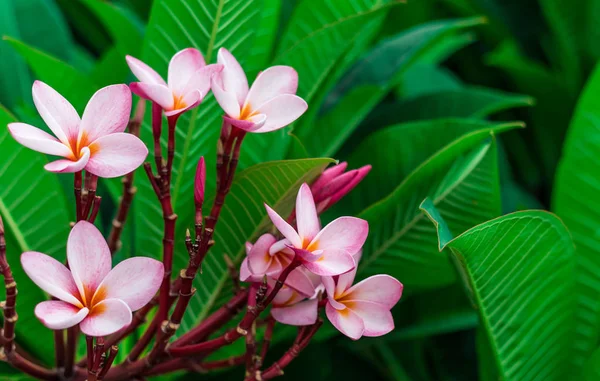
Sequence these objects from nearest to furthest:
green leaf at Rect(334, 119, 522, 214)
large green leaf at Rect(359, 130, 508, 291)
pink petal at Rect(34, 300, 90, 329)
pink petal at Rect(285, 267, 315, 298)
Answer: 1. pink petal at Rect(34, 300, 90, 329)
2. pink petal at Rect(285, 267, 315, 298)
3. large green leaf at Rect(359, 130, 508, 291)
4. green leaf at Rect(334, 119, 522, 214)

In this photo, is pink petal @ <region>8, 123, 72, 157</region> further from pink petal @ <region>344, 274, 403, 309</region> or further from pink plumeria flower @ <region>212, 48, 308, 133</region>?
pink petal @ <region>344, 274, 403, 309</region>

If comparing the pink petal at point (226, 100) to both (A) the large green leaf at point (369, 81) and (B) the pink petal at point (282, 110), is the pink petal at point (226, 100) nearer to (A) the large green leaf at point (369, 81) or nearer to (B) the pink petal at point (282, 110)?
(B) the pink petal at point (282, 110)

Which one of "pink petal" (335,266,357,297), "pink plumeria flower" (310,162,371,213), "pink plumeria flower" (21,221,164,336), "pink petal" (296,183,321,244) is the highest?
"pink plumeria flower" (21,221,164,336)

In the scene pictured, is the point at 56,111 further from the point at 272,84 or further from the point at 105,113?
the point at 272,84

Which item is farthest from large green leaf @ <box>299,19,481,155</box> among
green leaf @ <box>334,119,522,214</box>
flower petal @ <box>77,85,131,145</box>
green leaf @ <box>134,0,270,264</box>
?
flower petal @ <box>77,85,131,145</box>

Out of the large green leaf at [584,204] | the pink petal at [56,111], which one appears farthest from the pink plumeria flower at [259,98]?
the large green leaf at [584,204]
